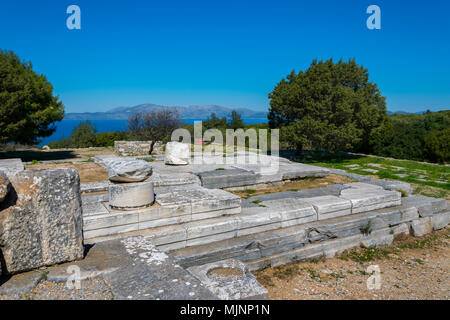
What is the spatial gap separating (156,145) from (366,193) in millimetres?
10917

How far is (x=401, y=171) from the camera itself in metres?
11.9

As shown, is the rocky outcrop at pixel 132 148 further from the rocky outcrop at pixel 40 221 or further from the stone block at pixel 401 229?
the rocky outcrop at pixel 40 221

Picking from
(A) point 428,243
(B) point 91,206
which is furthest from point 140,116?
(A) point 428,243

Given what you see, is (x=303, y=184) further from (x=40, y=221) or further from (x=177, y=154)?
(x=40, y=221)

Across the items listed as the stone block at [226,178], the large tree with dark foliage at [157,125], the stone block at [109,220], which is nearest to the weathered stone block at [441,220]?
the stone block at [226,178]

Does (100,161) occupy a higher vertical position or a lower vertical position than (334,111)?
lower

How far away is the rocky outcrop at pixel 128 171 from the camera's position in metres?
4.98

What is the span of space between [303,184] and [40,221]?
7.13m

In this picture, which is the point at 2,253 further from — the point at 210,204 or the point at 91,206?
the point at 210,204

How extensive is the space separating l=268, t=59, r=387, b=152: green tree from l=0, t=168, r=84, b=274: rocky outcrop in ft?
39.2

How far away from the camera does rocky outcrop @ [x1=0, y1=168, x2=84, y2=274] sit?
8.82ft

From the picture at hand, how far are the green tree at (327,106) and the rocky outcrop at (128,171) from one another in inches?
392

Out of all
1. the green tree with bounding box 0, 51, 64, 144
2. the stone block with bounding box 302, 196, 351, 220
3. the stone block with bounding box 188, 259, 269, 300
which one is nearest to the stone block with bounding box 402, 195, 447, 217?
the stone block with bounding box 302, 196, 351, 220

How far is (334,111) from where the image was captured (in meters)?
14.1
